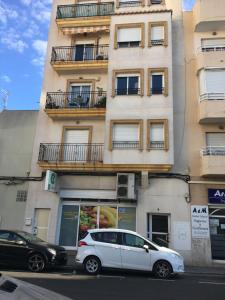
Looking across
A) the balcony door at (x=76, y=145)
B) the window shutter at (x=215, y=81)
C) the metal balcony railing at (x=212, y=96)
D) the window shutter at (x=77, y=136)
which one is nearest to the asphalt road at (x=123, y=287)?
the balcony door at (x=76, y=145)

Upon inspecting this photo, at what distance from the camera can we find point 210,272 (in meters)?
14.1

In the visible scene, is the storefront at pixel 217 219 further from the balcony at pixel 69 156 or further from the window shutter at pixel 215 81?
the balcony at pixel 69 156

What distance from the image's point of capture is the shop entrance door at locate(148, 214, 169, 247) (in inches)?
699

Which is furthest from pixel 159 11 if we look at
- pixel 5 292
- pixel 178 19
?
pixel 5 292

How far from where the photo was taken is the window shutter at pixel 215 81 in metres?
19.1

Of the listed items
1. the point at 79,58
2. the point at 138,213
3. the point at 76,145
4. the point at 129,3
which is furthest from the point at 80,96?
the point at 138,213

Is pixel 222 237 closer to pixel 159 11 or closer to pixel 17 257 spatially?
pixel 17 257

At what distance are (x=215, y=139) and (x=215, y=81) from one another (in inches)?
135

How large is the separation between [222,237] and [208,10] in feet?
44.6

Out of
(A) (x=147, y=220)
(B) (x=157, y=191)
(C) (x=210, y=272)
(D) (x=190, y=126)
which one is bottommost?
(C) (x=210, y=272)

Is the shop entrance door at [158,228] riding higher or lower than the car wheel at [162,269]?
higher

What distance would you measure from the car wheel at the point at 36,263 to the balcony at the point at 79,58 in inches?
501

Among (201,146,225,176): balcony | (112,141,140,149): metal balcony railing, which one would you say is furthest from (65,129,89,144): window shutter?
(201,146,225,176): balcony

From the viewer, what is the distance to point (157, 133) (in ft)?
61.6
